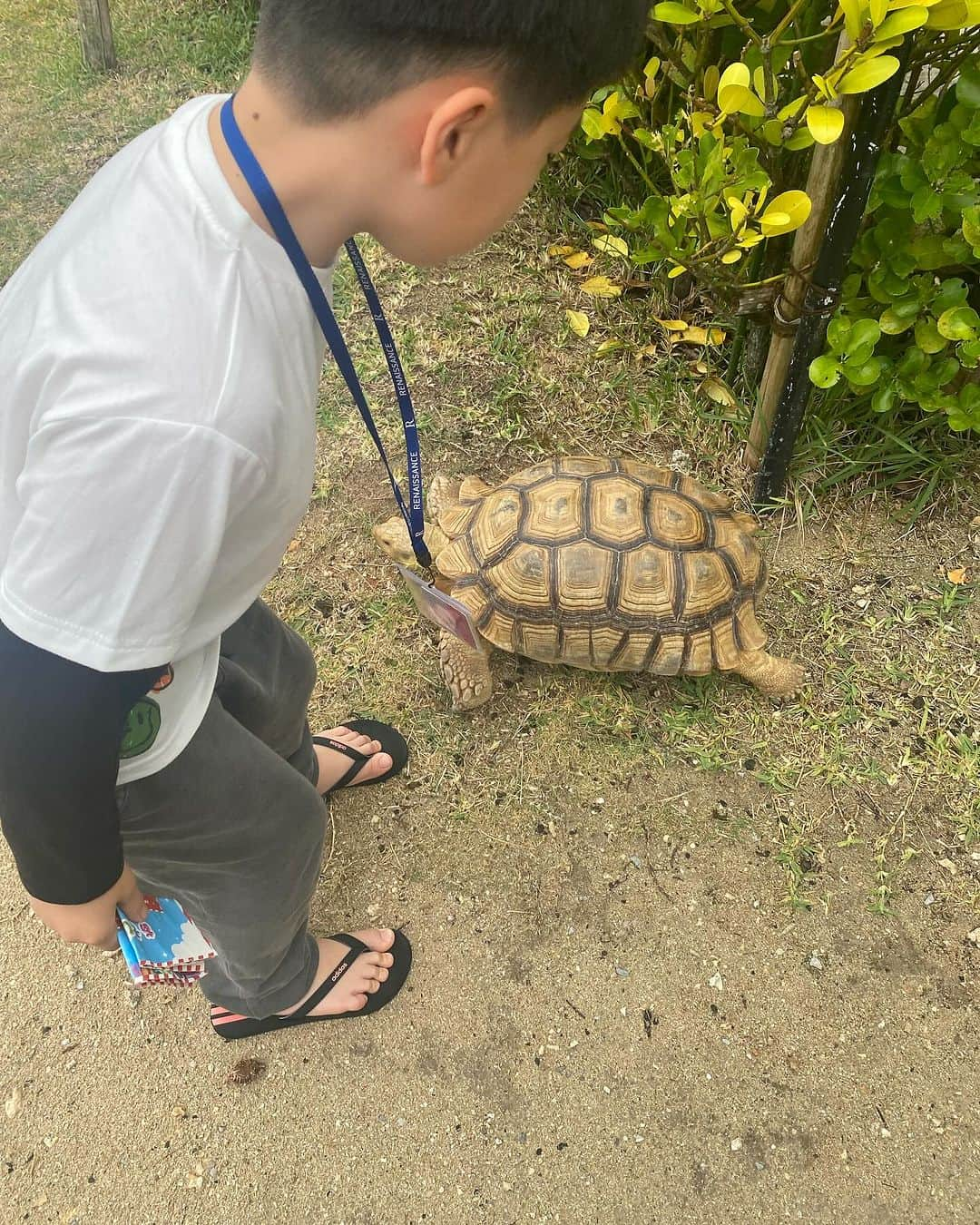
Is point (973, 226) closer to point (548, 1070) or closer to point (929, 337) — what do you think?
point (929, 337)

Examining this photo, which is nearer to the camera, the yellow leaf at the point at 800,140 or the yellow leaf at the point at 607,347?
the yellow leaf at the point at 800,140

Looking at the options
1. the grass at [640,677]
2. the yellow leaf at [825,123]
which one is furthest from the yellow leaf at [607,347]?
the yellow leaf at [825,123]

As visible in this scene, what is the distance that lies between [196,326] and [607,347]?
8.15 ft

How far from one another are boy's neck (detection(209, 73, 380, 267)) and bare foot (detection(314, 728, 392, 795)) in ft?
5.01

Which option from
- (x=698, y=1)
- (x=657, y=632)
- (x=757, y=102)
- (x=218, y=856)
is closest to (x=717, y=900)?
(x=657, y=632)

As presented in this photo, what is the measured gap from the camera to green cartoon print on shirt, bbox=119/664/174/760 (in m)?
1.11

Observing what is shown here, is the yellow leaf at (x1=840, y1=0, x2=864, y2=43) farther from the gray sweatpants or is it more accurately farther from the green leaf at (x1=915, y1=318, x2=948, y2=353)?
the gray sweatpants

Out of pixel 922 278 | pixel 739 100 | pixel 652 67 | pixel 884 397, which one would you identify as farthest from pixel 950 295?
pixel 652 67

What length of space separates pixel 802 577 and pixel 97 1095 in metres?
2.36

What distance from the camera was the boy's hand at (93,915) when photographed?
1.12m

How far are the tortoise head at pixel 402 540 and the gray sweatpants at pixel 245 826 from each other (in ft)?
2.65

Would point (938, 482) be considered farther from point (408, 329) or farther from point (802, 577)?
point (408, 329)

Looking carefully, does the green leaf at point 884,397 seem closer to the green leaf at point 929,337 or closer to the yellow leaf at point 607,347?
the green leaf at point 929,337

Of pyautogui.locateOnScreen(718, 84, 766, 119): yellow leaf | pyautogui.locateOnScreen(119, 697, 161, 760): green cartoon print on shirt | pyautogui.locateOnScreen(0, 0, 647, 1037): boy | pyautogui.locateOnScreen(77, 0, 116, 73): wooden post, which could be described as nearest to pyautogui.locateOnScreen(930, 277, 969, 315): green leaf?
pyautogui.locateOnScreen(718, 84, 766, 119): yellow leaf
